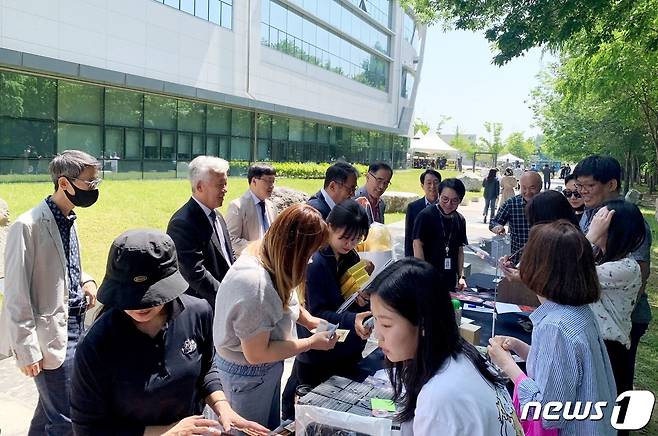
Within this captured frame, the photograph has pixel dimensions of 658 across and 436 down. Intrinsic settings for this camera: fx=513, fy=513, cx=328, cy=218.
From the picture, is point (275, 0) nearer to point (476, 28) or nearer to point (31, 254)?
point (476, 28)

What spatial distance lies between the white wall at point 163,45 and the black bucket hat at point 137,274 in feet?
48.4

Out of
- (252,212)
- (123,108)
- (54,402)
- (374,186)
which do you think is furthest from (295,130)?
(54,402)

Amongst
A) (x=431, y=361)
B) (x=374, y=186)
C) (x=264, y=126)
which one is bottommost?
(x=431, y=361)

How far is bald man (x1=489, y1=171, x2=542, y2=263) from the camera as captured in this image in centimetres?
517

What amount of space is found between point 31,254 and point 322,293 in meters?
1.51

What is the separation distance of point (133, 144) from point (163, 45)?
13.2ft

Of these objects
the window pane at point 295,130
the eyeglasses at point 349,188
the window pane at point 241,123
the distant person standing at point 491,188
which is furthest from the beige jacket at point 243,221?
the window pane at point 295,130

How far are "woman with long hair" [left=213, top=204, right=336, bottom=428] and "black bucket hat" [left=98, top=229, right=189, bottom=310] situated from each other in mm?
454

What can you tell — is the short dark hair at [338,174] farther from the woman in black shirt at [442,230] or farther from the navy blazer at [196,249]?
the navy blazer at [196,249]

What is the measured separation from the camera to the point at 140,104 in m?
17.6

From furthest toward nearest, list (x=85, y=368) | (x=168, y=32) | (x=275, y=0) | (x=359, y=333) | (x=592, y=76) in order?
(x=275, y=0), (x=168, y=32), (x=592, y=76), (x=359, y=333), (x=85, y=368)

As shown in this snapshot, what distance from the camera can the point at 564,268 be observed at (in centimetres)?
197

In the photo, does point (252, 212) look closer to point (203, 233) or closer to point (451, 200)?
point (203, 233)

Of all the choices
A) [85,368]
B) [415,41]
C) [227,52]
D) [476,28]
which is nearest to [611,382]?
[85,368]
